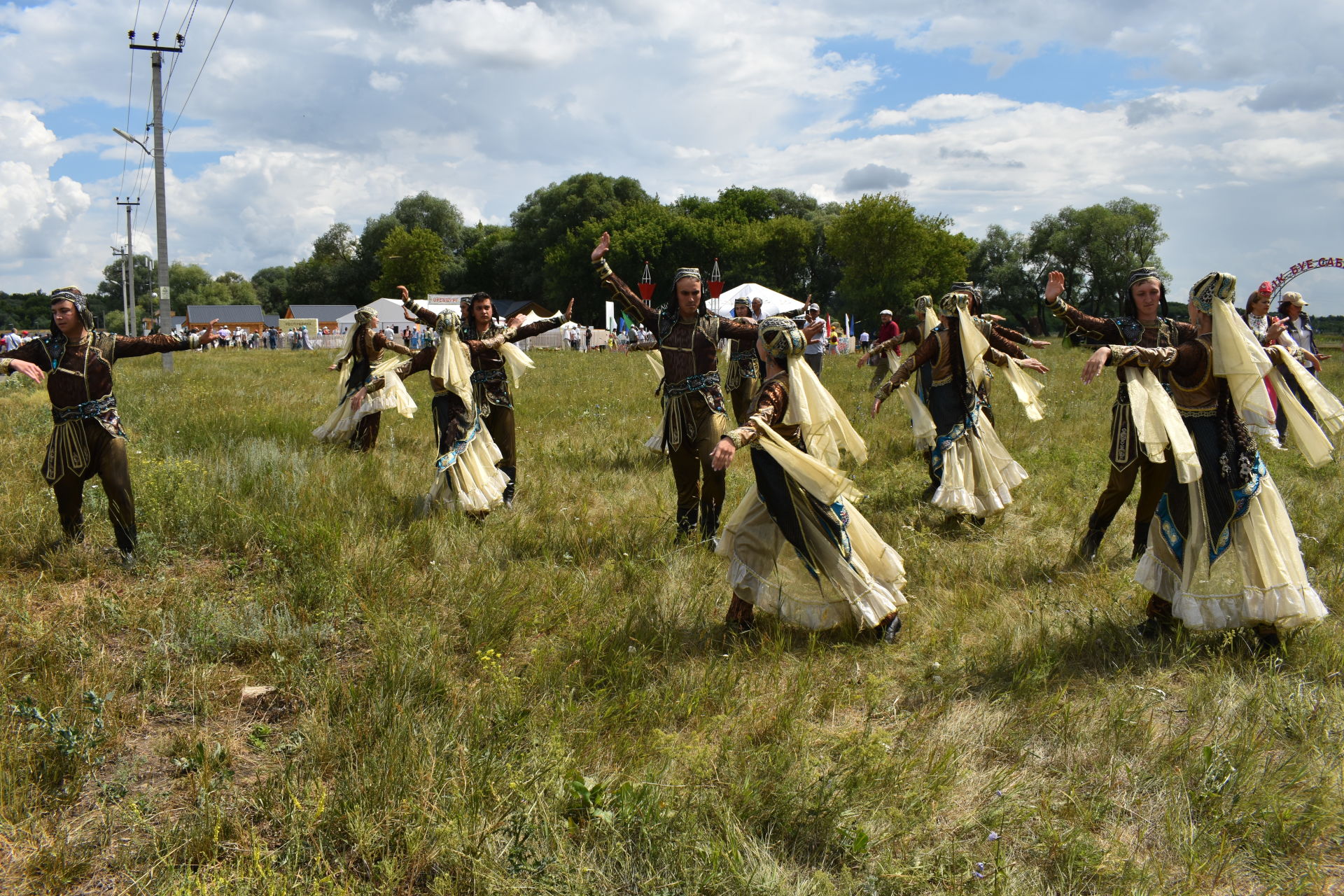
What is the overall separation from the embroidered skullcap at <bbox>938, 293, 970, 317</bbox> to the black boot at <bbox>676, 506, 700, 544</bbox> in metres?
2.59

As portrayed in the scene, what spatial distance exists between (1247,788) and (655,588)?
3192mm

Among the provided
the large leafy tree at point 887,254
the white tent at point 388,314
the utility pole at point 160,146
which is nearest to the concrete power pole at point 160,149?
the utility pole at point 160,146

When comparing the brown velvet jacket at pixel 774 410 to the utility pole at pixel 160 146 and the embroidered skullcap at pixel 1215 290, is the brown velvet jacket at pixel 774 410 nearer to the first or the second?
the embroidered skullcap at pixel 1215 290

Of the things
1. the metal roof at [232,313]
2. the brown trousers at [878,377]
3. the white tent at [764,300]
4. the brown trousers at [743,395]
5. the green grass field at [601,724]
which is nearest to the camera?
the green grass field at [601,724]

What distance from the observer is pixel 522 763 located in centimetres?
338

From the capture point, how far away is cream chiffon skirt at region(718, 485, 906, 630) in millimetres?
4680

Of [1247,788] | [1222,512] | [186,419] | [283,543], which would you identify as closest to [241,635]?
[283,543]

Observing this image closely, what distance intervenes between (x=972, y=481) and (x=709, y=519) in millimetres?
2247

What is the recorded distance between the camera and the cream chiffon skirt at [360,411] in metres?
10.6

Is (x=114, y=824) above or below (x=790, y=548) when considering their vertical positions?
below

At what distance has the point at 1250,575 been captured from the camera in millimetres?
4293

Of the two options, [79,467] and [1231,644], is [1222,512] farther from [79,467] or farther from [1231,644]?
[79,467]

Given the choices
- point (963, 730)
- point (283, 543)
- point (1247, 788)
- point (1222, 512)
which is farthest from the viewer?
point (283, 543)

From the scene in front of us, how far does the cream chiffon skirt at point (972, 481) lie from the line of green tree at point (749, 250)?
161 feet
